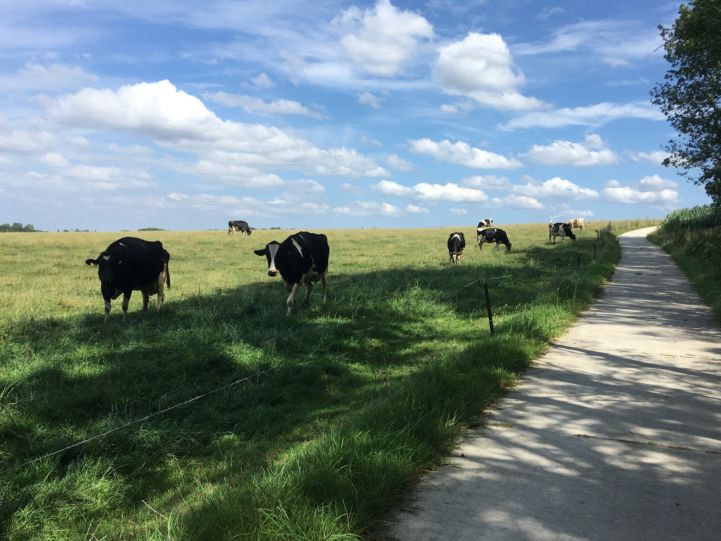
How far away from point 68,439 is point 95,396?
40.5 inches

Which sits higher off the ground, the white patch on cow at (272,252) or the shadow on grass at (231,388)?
the white patch on cow at (272,252)

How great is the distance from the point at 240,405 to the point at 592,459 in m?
4.19

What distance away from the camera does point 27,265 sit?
23.3 m

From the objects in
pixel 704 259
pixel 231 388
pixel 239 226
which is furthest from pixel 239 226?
pixel 231 388

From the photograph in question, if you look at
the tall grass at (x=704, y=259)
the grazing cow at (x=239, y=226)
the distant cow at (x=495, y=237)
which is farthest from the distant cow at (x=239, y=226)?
the tall grass at (x=704, y=259)

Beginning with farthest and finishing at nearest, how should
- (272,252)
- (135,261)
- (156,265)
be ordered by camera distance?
(272,252) < (156,265) < (135,261)

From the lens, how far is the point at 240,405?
6.59 m

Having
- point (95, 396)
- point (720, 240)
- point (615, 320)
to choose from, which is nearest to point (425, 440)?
point (95, 396)

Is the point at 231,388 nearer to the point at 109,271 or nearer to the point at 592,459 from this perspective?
the point at 592,459

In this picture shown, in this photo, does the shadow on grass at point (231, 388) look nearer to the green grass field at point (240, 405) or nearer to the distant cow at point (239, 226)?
the green grass field at point (240, 405)

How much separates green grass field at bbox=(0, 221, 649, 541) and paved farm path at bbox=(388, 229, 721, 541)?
0.34 m

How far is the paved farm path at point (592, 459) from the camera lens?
10.7ft

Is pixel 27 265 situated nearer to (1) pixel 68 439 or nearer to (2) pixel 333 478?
(1) pixel 68 439

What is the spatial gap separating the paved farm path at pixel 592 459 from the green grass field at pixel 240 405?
34cm
